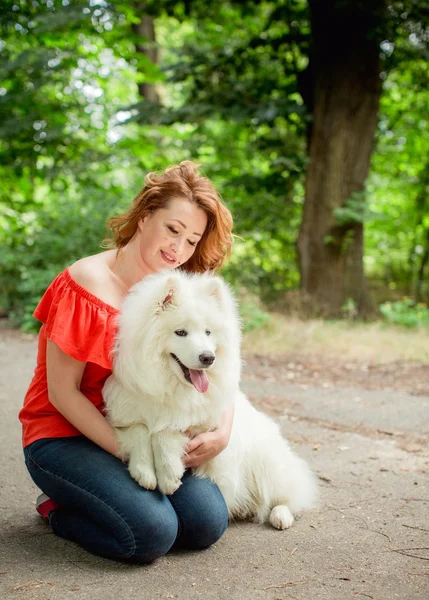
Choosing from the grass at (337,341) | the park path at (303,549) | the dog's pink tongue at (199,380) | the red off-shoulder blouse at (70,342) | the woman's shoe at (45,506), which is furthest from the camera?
the grass at (337,341)

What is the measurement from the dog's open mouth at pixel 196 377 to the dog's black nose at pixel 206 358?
12 cm

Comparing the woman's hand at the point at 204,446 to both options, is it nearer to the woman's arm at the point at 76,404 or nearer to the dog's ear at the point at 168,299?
the woman's arm at the point at 76,404

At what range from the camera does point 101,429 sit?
2.65m

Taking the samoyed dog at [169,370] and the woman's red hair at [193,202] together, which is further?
the woman's red hair at [193,202]

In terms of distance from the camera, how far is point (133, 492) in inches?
102

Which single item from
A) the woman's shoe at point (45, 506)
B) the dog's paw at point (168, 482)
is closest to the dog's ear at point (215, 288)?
the dog's paw at point (168, 482)

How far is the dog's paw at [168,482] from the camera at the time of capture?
260 cm

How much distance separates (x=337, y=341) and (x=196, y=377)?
586 centimetres

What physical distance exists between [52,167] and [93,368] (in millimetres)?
8661

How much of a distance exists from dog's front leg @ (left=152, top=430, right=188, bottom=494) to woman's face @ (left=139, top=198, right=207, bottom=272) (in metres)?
0.85

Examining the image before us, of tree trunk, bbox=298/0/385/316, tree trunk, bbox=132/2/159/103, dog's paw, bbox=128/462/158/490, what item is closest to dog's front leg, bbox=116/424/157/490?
dog's paw, bbox=128/462/158/490

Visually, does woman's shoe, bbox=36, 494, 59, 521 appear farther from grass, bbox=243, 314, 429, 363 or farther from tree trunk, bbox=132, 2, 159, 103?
tree trunk, bbox=132, 2, 159, 103

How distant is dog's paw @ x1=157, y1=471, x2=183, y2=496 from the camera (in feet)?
8.52

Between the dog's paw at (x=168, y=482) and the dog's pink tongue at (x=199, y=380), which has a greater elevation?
the dog's pink tongue at (x=199, y=380)
